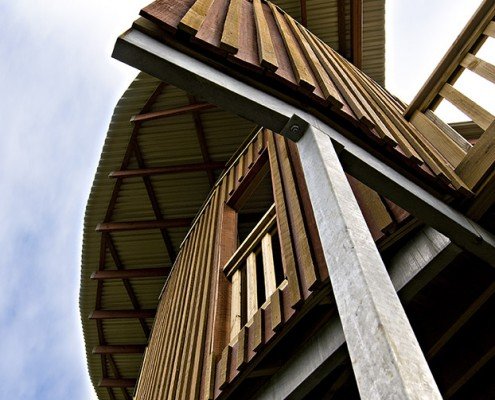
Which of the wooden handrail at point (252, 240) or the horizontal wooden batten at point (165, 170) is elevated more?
the horizontal wooden batten at point (165, 170)

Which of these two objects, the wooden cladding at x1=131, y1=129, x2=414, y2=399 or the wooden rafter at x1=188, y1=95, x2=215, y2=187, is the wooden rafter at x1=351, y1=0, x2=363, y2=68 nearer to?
the wooden cladding at x1=131, y1=129, x2=414, y2=399

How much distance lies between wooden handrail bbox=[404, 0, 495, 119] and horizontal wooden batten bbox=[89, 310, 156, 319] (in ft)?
28.2

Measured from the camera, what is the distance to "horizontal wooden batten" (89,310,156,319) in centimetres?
1092

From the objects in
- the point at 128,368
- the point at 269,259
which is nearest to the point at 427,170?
the point at 269,259

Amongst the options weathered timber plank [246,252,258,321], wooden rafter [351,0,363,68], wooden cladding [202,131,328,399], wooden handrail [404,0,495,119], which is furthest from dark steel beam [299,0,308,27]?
weathered timber plank [246,252,258,321]

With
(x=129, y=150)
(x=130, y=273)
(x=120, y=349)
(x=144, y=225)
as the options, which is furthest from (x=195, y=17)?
(x=120, y=349)

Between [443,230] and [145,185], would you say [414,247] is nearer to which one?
[443,230]

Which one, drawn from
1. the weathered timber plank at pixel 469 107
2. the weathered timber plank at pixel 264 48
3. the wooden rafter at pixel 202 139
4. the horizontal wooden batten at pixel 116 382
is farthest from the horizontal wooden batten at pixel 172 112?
the horizontal wooden batten at pixel 116 382

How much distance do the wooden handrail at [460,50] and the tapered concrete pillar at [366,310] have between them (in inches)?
100.0

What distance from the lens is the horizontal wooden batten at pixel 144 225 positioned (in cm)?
935

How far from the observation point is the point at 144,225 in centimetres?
938

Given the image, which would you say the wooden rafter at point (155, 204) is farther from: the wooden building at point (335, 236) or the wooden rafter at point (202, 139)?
the wooden building at point (335, 236)

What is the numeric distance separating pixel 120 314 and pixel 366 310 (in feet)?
34.6

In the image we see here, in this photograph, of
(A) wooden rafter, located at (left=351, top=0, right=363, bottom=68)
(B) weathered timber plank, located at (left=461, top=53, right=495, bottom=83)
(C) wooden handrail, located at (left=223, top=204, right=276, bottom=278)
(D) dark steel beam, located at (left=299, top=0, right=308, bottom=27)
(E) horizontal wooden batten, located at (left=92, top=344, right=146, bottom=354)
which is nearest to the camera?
Result: (B) weathered timber plank, located at (left=461, top=53, right=495, bottom=83)
